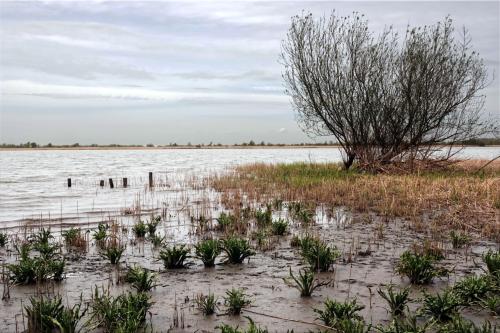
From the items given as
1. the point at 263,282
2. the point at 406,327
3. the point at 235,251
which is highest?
the point at 235,251

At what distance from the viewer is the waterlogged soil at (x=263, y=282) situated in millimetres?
5246

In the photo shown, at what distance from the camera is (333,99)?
23547mm

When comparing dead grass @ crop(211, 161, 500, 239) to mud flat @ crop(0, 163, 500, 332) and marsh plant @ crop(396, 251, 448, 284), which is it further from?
marsh plant @ crop(396, 251, 448, 284)

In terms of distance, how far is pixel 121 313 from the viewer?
500cm

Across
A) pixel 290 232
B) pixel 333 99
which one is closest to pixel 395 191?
pixel 290 232

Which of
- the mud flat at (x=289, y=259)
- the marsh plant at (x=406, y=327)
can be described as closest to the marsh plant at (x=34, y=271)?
the mud flat at (x=289, y=259)

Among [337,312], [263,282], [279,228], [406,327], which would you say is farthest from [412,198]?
[406,327]

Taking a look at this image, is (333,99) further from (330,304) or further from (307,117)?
(330,304)

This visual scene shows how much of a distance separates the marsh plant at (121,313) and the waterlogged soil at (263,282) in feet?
0.61

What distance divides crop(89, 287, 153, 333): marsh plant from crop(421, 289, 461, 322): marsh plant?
298cm

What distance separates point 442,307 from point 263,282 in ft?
7.72

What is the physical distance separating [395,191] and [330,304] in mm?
10907

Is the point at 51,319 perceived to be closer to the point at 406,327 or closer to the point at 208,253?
the point at 208,253

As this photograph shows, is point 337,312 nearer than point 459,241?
Yes
